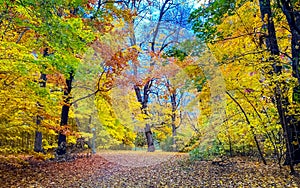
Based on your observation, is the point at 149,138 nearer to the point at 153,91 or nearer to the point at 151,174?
the point at 153,91

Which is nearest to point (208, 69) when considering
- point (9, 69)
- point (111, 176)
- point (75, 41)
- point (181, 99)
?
point (181, 99)

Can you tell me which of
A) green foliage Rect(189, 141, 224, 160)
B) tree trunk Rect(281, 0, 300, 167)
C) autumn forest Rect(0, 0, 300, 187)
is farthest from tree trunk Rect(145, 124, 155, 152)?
tree trunk Rect(281, 0, 300, 167)

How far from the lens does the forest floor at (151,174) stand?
367 centimetres

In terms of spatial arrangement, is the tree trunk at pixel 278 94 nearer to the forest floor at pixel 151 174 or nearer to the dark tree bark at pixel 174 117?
the forest floor at pixel 151 174

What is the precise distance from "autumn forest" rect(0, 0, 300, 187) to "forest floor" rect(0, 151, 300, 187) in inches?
0.9

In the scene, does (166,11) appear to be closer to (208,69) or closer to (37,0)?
(208,69)

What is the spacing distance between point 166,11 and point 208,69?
310 centimetres

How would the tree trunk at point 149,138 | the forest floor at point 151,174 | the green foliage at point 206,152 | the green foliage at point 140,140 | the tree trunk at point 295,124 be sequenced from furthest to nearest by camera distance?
the green foliage at point 140,140 < the tree trunk at point 149,138 < the green foliage at point 206,152 < the forest floor at point 151,174 < the tree trunk at point 295,124

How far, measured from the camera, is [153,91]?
21.4 feet

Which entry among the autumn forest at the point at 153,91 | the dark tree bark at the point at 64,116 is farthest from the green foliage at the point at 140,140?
the dark tree bark at the point at 64,116

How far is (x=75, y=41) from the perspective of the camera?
3467 mm

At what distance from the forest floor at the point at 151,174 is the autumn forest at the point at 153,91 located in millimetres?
23

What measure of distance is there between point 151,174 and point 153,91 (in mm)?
2564

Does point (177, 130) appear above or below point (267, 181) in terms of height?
above
